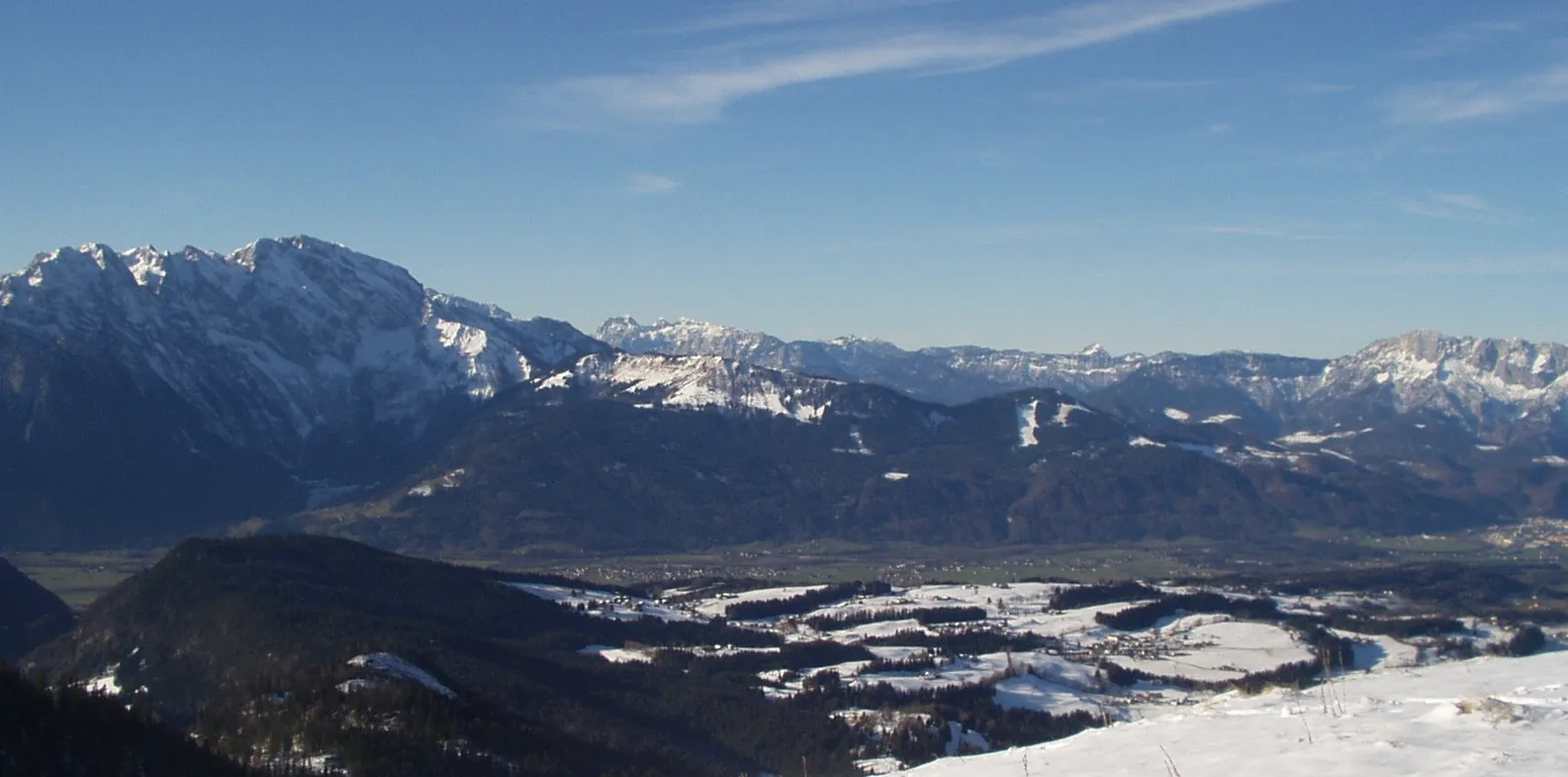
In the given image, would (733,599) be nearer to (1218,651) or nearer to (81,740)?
(1218,651)

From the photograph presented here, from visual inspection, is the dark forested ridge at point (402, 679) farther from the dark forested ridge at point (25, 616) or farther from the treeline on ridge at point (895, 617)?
the treeline on ridge at point (895, 617)

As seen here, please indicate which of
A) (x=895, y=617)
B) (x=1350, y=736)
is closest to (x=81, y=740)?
(x=1350, y=736)

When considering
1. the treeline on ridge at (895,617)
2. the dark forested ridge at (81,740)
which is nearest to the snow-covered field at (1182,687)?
the treeline on ridge at (895,617)

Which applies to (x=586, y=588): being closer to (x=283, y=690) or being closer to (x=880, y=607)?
(x=880, y=607)

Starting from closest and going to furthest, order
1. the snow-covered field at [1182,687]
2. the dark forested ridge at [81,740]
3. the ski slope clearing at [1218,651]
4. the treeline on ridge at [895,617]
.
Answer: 1. the snow-covered field at [1182,687]
2. the dark forested ridge at [81,740]
3. the ski slope clearing at [1218,651]
4. the treeline on ridge at [895,617]

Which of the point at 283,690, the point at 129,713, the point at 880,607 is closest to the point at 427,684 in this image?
the point at 283,690

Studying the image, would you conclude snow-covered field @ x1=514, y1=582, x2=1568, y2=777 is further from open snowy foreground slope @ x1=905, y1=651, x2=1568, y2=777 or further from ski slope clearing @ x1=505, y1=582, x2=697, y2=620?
ski slope clearing @ x1=505, y1=582, x2=697, y2=620
